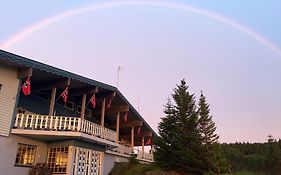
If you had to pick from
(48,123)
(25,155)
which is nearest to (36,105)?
(48,123)

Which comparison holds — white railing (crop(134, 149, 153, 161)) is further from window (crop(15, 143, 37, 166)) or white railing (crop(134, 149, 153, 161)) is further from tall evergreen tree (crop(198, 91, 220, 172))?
window (crop(15, 143, 37, 166))

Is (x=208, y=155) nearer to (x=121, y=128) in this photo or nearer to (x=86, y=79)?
(x=86, y=79)

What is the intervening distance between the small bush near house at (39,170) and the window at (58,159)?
19.3 inches

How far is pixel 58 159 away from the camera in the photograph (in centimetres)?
1802

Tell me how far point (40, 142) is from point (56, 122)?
2.41m

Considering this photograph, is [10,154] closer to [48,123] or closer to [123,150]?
[48,123]

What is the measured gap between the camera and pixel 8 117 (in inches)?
640

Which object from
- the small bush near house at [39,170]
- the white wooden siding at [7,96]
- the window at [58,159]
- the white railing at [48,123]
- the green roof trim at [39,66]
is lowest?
the small bush near house at [39,170]

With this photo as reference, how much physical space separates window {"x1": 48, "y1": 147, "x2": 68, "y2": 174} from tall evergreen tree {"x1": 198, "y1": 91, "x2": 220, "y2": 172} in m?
9.14

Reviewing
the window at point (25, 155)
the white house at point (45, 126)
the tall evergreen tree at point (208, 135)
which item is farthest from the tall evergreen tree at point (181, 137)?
the window at point (25, 155)

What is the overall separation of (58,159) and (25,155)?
6.23ft

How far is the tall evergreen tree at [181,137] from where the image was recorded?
20.0m

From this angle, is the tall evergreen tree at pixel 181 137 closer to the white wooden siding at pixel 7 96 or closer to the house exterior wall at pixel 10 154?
the house exterior wall at pixel 10 154

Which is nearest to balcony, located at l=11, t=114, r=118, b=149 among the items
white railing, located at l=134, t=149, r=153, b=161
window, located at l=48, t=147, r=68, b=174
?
window, located at l=48, t=147, r=68, b=174
